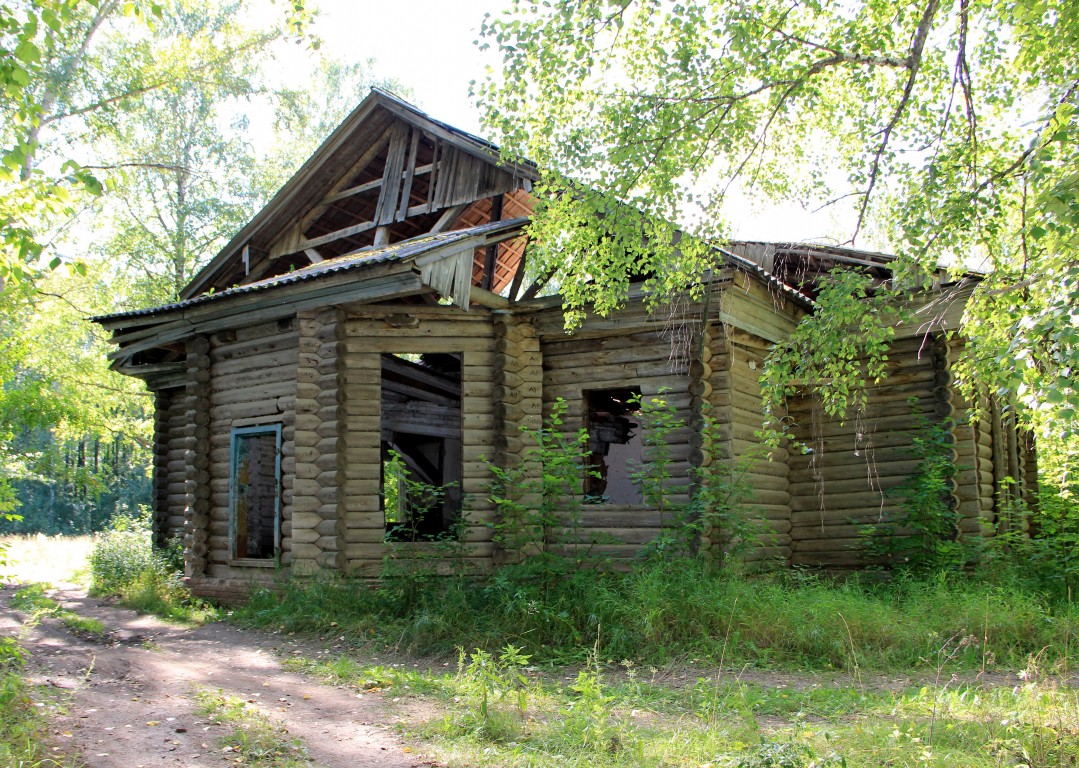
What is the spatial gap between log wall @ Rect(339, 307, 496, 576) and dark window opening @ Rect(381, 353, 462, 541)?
2.43 m

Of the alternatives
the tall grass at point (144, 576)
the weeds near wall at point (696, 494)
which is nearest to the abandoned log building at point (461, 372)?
the weeds near wall at point (696, 494)

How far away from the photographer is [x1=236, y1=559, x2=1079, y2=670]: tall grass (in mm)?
Answer: 8273

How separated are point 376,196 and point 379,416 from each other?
4984 mm

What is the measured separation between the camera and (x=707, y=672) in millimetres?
7914

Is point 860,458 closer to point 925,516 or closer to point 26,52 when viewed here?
point 925,516

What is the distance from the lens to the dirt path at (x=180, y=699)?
5523 millimetres

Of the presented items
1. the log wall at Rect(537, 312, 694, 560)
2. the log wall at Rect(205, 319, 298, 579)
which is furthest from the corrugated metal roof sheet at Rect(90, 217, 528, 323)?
the log wall at Rect(537, 312, 694, 560)

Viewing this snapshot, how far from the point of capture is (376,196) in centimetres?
1463

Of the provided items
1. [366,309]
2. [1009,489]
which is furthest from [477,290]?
[1009,489]

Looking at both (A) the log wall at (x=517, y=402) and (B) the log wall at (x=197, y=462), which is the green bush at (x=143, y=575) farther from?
(A) the log wall at (x=517, y=402)

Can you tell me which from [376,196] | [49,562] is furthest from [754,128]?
[49,562]

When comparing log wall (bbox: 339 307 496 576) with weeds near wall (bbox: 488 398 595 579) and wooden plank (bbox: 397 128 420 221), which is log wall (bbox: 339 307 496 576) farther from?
wooden plank (bbox: 397 128 420 221)

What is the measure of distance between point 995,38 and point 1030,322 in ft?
17.8

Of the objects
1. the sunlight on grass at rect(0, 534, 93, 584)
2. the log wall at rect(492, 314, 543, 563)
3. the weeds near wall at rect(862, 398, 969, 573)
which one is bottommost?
the sunlight on grass at rect(0, 534, 93, 584)
